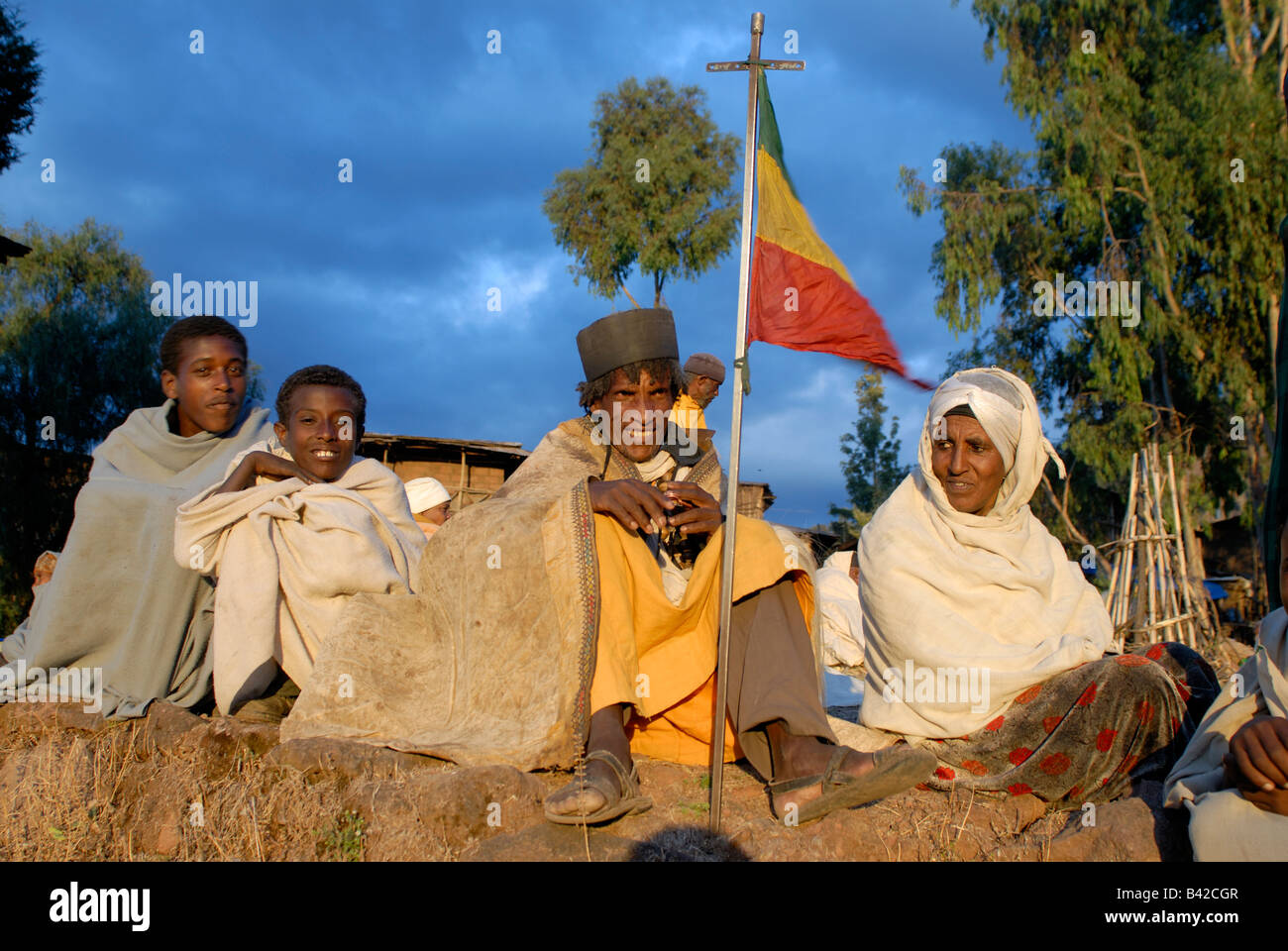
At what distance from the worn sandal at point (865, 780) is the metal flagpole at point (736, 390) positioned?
0.28 metres

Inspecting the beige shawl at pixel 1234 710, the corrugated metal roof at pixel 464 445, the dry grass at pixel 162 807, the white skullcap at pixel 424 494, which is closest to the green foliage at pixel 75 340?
the corrugated metal roof at pixel 464 445

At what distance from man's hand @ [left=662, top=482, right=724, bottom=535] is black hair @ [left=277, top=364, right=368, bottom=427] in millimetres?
2077

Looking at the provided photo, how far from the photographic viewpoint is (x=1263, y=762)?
96.9 inches

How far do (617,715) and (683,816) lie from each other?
0.42 meters

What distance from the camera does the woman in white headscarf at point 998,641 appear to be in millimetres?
3336

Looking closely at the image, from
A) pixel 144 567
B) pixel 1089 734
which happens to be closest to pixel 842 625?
pixel 1089 734

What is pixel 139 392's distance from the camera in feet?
72.5

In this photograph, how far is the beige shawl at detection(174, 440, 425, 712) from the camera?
4074mm

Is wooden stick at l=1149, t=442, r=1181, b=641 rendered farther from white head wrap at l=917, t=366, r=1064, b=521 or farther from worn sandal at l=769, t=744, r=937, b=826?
worn sandal at l=769, t=744, r=937, b=826

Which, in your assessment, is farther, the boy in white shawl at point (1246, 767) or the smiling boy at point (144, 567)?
the smiling boy at point (144, 567)

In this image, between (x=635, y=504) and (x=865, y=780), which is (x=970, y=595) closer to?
(x=865, y=780)

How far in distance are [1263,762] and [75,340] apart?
2474 centimetres

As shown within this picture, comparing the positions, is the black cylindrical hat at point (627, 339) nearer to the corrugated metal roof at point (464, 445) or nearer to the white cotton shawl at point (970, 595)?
the white cotton shawl at point (970, 595)

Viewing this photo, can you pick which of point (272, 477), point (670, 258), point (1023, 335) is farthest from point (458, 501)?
point (272, 477)
